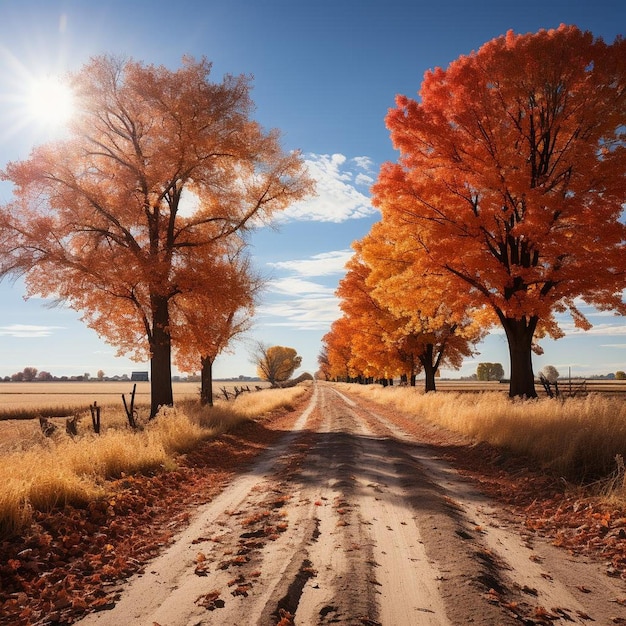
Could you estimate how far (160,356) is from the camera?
60.2 ft

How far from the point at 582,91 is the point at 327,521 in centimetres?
1422

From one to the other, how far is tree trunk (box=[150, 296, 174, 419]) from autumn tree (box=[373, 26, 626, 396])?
945 centimetres

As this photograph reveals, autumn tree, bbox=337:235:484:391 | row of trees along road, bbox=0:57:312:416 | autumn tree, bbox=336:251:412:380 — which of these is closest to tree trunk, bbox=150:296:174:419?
row of trees along road, bbox=0:57:312:416

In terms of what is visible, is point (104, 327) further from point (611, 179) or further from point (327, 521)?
point (611, 179)

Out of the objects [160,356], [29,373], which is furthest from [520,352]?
[29,373]

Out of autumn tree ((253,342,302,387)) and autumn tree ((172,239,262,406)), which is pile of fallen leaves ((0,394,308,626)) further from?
autumn tree ((253,342,302,387))

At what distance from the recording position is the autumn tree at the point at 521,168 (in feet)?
43.0

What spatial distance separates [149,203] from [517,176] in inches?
520

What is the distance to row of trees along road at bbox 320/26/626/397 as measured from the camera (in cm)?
1311

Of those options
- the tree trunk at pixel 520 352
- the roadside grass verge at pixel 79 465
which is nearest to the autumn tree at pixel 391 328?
the tree trunk at pixel 520 352

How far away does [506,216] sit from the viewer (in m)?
14.2

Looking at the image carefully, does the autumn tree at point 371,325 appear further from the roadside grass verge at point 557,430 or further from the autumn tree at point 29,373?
the autumn tree at point 29,373

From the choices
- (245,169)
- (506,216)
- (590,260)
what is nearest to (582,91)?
(506,216)

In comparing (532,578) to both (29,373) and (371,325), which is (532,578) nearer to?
(371,325)
